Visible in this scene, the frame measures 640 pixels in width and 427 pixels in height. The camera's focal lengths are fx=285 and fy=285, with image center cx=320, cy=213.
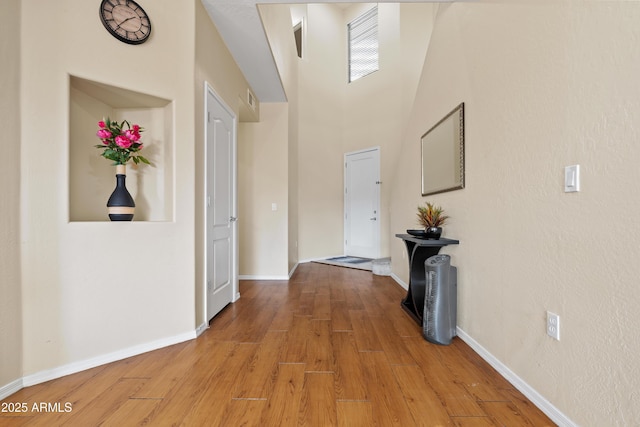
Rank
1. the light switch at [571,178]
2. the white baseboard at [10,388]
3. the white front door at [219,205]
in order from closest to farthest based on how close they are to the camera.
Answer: the light switch at [571,178] < the white baseboard at [10,388] < the white front door at [219,205]

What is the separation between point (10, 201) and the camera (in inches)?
61.0

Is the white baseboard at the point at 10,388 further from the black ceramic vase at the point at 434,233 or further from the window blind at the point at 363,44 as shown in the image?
the window blind at the point at 363,44

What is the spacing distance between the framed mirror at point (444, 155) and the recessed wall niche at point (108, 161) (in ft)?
7.21

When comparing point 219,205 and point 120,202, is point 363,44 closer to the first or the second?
point 219,205

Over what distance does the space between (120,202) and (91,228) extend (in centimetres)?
23

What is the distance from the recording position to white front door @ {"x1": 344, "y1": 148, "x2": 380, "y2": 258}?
562 cm

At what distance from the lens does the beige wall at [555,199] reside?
1.03m

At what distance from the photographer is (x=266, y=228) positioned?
4211 millimetres

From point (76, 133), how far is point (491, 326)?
3013 mm

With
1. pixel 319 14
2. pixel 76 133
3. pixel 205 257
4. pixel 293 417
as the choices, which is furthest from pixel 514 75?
pixel 319 14

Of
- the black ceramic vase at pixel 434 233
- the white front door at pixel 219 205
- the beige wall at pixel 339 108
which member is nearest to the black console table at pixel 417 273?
the black ceramic vase at pixel 434 233

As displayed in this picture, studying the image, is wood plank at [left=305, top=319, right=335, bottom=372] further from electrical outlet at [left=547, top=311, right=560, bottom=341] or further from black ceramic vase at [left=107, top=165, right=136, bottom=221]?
black ceramic vase at [left=107, top=165, right=136, bottom=221]

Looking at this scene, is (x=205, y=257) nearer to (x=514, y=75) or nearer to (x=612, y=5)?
(x=514, y=75)

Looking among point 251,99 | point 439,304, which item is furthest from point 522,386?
point 251,99
